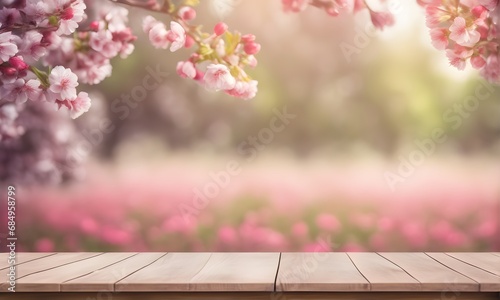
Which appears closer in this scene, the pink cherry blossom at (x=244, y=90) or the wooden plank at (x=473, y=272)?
the wooden plank at (x=473, y=272)

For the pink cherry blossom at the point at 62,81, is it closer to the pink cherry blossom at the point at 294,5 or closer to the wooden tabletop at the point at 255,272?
the wooden tabletop at the point at 255,272

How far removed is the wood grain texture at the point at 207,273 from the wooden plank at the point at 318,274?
39 mm

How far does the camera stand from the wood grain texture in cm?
155

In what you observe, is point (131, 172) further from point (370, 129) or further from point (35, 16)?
point (370, 129)

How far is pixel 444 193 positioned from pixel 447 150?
0.15 meters

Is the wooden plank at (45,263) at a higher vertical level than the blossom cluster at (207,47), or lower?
lower

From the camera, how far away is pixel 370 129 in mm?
2094

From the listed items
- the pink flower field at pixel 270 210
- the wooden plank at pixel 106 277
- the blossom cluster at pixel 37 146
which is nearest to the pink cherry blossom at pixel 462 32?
the pink flower field at pixel 270 210

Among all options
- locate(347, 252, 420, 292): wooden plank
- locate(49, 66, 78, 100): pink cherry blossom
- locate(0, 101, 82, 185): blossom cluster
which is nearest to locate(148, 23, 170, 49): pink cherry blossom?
locate(49, 66, 78, 100): pink cherry blossom

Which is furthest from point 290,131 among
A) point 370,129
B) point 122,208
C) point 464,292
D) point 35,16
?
point 35,16

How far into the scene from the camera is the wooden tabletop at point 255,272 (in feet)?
5.05

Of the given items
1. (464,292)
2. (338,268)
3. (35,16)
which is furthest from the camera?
(35,16)

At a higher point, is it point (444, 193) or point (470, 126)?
point (470, 126)

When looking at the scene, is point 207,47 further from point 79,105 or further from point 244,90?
point 79,105
